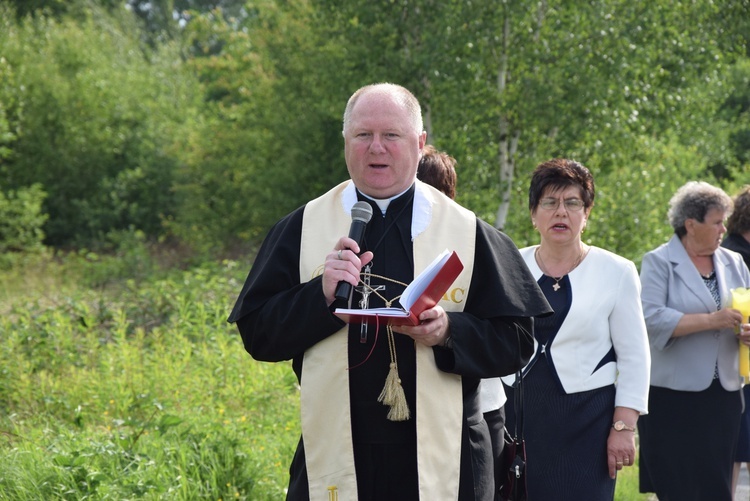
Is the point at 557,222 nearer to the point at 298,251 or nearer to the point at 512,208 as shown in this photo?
the point at 298,251

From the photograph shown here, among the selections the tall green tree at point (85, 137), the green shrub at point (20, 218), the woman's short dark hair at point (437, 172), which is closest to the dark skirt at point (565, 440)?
the woman's short dark hair at point (437, 172)

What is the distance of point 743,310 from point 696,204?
0.67 m

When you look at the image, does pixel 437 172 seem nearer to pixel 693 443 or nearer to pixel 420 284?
pixel 420 284

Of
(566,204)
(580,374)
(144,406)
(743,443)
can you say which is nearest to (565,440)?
(580,374)

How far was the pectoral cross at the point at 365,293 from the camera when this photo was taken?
3.15 m

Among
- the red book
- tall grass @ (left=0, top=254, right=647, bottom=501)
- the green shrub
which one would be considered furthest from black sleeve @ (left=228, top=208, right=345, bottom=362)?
the green shrub

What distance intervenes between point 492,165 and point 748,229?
5.08m

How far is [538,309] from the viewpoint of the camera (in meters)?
3.51

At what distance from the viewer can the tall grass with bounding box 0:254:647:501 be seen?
5.19 meters

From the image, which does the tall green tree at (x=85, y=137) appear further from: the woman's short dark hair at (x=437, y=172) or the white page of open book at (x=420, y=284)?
the white page of open book at (x=420, y=284)

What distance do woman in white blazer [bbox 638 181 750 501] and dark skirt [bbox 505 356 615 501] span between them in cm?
126

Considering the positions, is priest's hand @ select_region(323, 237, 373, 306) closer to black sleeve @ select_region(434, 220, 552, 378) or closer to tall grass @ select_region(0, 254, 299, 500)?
black sleeve @ select_region(434, 220, 552, 378)

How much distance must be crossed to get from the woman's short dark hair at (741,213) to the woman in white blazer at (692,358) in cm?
93

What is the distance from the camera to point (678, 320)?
18.4ft
